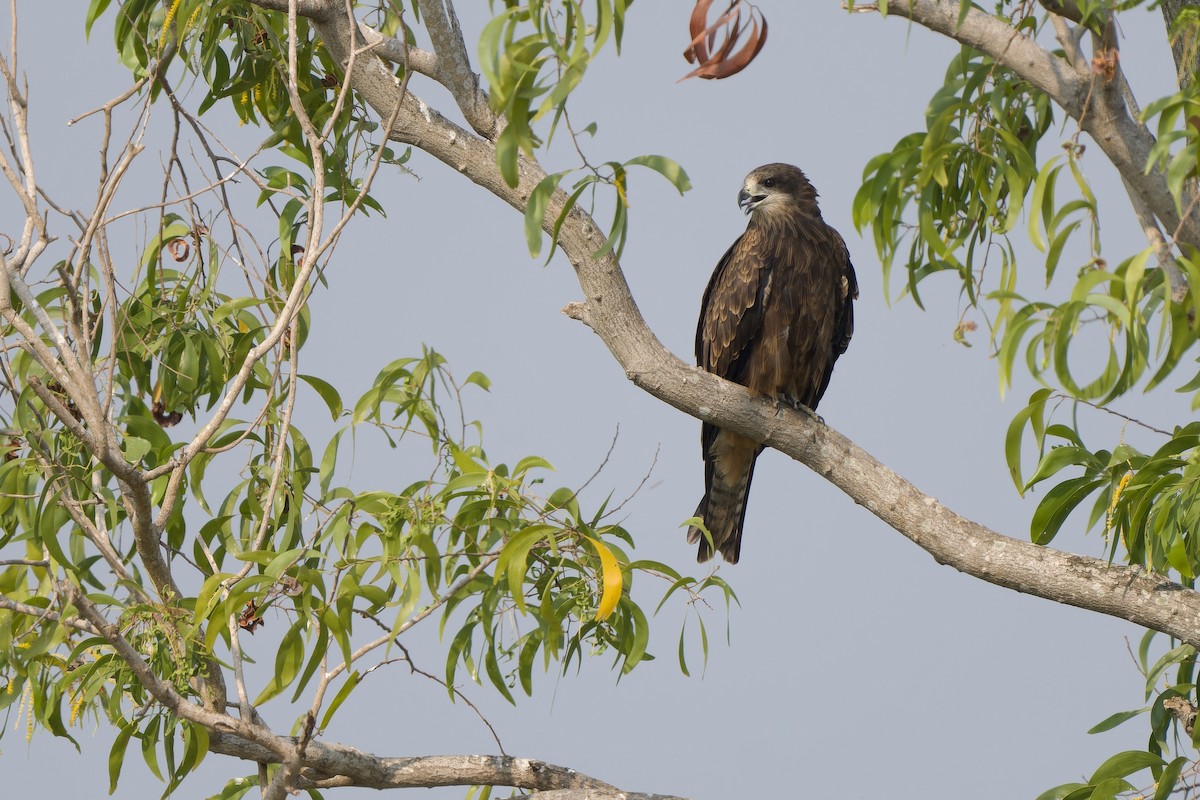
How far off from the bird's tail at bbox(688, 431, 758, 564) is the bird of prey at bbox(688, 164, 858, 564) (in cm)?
27

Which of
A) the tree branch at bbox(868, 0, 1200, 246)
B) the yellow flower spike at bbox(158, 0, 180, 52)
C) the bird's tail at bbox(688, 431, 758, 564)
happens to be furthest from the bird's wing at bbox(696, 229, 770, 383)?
the yellow flower spike at bbox(158, 0, 180, 52)

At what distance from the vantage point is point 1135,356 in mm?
1901

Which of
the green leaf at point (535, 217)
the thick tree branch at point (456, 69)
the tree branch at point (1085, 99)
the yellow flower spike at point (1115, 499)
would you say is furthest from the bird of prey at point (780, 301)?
the green leaf at point (535, 217)

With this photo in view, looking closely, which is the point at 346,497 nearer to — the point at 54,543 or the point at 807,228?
the point at 54,543

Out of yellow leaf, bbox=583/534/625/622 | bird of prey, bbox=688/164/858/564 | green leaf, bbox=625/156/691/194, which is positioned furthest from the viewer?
bird of prey, bbox=688/164/858/564

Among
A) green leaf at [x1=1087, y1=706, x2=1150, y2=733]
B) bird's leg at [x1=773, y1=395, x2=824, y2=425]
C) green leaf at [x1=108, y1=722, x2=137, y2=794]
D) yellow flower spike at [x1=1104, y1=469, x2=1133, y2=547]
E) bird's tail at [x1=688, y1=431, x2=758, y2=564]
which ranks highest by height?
bird's tail at [x1=688, y1=431, x2=758, y2=564]

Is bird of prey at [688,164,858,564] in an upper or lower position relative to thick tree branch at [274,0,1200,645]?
upper

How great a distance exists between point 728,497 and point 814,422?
1.96 metres

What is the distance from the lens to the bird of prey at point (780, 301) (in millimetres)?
4492

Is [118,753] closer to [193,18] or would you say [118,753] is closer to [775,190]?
[193,18]

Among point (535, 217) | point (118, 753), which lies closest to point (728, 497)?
point (118, 753)

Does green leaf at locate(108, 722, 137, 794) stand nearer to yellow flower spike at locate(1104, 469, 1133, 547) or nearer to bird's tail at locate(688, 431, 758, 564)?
yellow flower spike at locate(1104, 469, 1133, 547)

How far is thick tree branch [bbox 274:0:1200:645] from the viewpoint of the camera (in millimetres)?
2805

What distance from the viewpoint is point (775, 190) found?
492 centimetres
